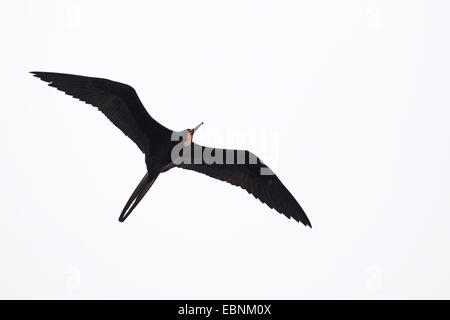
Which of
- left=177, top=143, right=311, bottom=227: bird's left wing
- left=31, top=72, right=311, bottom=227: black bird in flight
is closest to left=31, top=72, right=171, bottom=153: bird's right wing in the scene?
left=31, top=72, right=311, bottom=227: black bird in flight

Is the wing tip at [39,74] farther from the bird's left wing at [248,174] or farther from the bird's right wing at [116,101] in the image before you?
the bird's left wing at [248,174]

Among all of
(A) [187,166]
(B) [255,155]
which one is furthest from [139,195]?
(B) [255,155]

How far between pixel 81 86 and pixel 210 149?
1.83m

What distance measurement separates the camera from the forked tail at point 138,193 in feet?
26.1

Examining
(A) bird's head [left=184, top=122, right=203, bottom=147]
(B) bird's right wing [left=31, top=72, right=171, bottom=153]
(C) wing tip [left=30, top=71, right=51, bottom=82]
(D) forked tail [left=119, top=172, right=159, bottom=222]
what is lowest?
(D) forked tail [left=119, top=172, right=159, bottom=222]

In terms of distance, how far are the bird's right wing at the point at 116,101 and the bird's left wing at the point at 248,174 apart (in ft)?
2.12

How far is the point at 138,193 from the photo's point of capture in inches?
318

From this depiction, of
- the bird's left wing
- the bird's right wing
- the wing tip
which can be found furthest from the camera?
the bird's left wing

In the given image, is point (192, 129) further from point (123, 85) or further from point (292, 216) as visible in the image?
point (292, 216)

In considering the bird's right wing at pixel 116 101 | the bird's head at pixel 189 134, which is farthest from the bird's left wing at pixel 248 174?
the bird's right wing at pixel 116 101

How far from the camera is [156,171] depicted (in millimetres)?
8305

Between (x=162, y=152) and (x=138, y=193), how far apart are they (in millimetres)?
647

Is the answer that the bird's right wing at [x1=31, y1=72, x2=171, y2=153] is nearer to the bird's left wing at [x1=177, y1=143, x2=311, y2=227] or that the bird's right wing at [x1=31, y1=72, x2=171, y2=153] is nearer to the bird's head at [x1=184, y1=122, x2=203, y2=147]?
the bird's head at [x1=184, y1=122, x2=203, y2=147]

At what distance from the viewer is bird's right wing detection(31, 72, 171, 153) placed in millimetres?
7930
